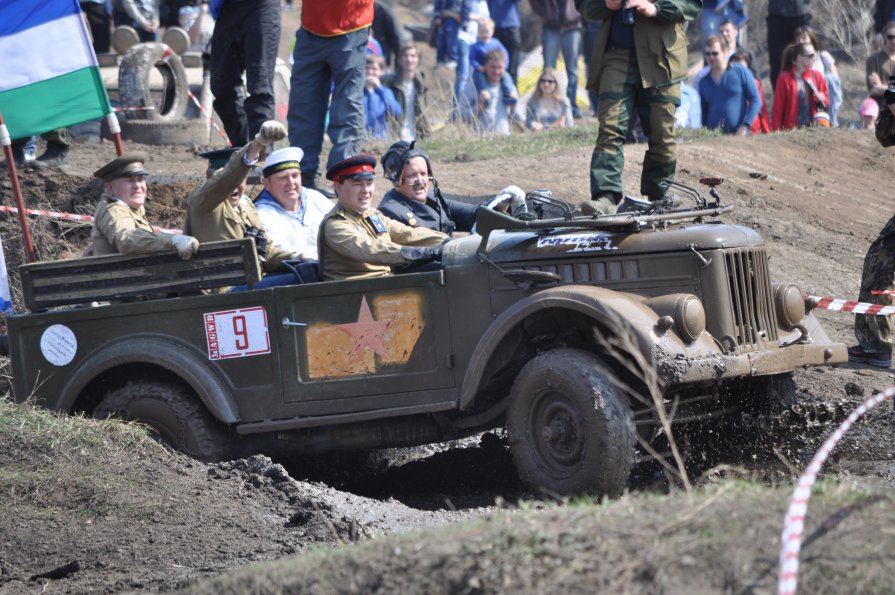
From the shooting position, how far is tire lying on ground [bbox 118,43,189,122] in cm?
1430

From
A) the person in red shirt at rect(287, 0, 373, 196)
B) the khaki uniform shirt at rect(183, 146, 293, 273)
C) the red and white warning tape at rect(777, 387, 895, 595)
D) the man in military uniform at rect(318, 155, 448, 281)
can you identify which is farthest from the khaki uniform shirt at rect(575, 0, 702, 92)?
the red and white warning tape at rect(777, 387, 895, 595)

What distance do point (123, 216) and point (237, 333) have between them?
4.48ft

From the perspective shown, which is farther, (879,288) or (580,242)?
(879,288)

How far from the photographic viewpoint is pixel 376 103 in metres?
16.9

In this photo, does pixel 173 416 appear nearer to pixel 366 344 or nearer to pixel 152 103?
pixel 366 344

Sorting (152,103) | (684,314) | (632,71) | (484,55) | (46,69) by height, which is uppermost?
(46,69)

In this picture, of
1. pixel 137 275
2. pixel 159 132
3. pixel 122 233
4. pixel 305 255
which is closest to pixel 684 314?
pixel 305 255

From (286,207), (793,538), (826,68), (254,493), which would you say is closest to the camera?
(793,538)

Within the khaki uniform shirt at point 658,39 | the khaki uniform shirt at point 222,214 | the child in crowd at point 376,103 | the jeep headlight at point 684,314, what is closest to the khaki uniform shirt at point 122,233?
the khaki uniform shirt at point 222,214

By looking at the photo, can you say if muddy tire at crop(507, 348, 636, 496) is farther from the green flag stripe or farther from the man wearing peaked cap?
the green flag stripe

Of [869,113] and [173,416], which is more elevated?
[869,113]

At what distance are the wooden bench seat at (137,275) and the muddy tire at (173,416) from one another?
0.58m

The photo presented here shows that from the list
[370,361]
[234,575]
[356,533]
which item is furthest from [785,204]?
[234,575]

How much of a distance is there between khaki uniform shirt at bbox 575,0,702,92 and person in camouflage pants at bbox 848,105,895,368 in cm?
142
